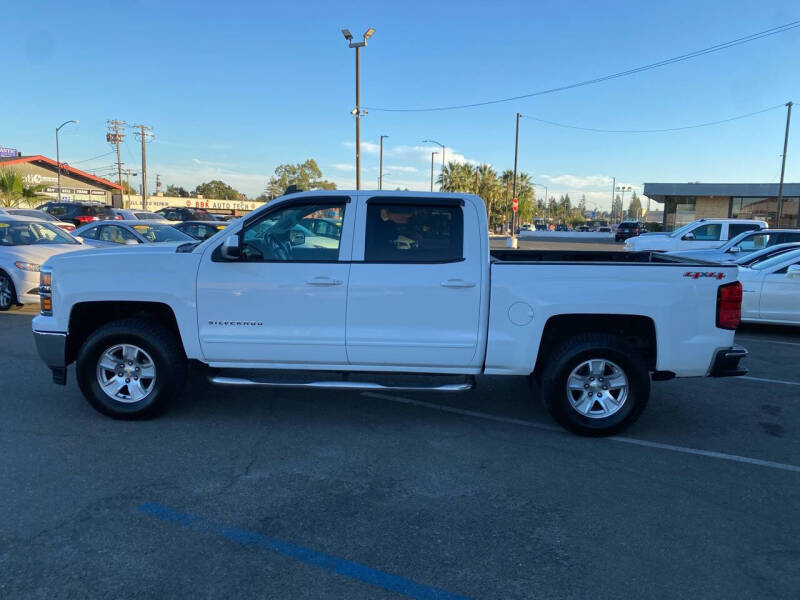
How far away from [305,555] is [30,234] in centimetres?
1070

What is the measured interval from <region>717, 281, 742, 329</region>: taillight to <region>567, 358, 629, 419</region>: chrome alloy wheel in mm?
901

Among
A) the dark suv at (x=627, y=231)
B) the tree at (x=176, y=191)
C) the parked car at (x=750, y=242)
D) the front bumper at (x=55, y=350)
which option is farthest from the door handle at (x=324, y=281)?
the tree at (x=176, y=191)

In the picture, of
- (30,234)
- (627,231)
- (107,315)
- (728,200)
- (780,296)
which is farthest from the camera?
(728,200)

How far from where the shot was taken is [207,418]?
5.32 m

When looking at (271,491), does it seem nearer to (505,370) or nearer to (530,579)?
(530,579)

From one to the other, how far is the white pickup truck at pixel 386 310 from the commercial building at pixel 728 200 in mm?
48911

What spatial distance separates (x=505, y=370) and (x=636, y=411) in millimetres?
1130

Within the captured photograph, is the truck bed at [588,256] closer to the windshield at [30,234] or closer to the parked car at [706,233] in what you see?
the windshield at [30,234]

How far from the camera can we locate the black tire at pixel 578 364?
486 centimetres

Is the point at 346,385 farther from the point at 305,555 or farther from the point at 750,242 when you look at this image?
the point at 750,242

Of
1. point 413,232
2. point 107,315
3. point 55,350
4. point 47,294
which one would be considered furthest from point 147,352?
point 413,232

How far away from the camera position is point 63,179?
5744 cm

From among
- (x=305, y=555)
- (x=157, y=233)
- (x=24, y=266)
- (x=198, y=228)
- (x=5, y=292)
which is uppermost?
(x=198, y=228)

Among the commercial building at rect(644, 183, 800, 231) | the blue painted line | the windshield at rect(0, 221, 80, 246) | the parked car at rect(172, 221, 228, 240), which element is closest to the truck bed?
the blue painted line
